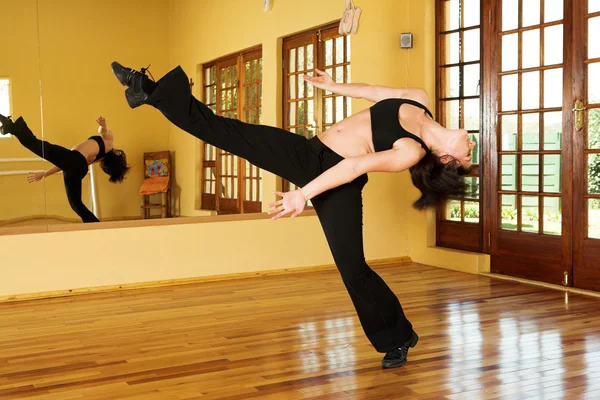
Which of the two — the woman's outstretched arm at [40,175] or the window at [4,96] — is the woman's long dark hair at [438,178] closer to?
the woman's outstretched arm at [40,175]

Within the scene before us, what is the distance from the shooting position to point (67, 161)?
527 centimetres

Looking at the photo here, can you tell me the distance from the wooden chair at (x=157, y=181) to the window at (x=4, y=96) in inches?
39.5

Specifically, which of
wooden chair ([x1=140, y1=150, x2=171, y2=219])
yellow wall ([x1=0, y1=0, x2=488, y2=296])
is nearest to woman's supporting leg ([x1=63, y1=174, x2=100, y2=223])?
yellow wall ([x1=0, y1=0, x2=488, y2=296])

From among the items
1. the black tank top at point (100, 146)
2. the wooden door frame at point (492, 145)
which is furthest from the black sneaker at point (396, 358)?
the black tank top at point (100, 146)

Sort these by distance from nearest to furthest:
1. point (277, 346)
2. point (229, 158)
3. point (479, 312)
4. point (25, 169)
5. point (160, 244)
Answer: point (277, 346) < point (479, 312) < point (25, 169) < point (160, 244) < point (229, 158)

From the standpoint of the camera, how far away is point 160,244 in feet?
18.4

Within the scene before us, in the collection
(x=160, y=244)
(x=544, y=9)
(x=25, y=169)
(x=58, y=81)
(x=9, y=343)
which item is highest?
(x=544, y=9)

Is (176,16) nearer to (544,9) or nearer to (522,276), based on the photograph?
(544,9)

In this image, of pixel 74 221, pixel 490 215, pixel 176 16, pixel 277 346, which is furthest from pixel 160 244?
pixel 490 215

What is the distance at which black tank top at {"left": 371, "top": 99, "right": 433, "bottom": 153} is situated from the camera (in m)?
3.11

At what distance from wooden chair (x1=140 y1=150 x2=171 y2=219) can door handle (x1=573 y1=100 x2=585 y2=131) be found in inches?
114

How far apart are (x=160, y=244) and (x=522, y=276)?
2692 mm

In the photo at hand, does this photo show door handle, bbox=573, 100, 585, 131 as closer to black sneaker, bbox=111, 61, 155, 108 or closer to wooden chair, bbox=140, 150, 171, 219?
wooden chair, bbox=140, 150, 171, 219

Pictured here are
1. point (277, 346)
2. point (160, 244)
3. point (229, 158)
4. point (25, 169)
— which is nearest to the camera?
point (277, 346)
